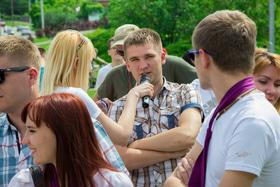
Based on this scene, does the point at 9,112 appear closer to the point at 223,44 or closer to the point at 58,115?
the point at 58,115

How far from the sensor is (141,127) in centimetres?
464

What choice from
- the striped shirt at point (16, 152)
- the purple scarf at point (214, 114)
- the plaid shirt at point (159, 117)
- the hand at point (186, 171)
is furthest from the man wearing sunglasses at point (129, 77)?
the purple scarf at point (214, 114)

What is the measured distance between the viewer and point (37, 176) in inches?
A: 129

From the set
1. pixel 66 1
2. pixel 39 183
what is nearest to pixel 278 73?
pixel 39 183

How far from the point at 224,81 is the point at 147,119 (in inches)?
63.6

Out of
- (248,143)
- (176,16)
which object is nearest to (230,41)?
(248,143)

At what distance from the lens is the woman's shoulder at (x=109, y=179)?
10.7ft

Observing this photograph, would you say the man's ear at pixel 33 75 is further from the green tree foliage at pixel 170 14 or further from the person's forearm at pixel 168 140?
the green tree foliage at pixel 170 14

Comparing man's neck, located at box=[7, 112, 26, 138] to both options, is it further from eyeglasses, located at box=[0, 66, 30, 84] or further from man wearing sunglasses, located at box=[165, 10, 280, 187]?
man wearing sunglasses, located at box=[165, 10, 280, 187]

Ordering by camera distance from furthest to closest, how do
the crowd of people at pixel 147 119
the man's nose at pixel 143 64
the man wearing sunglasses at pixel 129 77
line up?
the man wearing sunglasses at pixel 129 77 < the man's nose at pixel 143 64 < the crowd of people at pixel 147 119

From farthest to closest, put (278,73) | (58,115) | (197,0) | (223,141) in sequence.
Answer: (197,0) < (278,73) < (58,115) < (223,141)

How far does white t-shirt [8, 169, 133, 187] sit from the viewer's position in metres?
3.23

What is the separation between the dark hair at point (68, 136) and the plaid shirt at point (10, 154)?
1.33 ft

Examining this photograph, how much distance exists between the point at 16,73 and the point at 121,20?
86.1 feet
